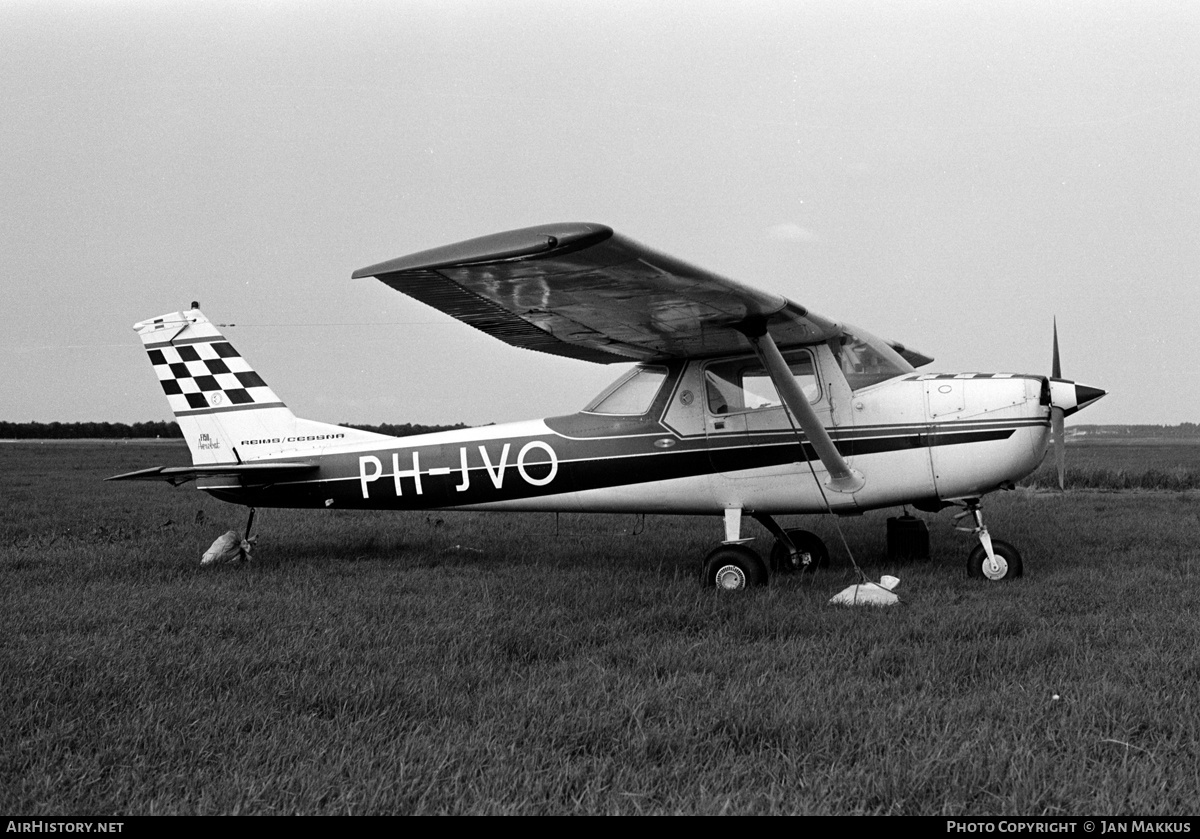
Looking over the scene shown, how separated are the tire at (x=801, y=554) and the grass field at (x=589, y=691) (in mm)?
431

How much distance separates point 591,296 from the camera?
6.36 m

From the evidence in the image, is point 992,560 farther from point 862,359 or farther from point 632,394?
point 632,394

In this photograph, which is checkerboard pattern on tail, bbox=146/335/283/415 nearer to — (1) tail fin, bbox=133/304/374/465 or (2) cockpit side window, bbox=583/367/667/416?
(1) tail fin, bbox=133/304/374/465

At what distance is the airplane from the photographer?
665 cm

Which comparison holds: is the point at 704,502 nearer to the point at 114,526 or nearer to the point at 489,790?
the point at 489,790

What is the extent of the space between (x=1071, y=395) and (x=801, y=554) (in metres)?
2.77

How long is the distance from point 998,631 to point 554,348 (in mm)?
5133

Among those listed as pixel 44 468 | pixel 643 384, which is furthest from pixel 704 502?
pixel 44 468

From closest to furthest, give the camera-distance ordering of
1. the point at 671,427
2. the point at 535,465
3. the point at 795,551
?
the point at 671,427 < the point at 795,551 < the point at 535,465

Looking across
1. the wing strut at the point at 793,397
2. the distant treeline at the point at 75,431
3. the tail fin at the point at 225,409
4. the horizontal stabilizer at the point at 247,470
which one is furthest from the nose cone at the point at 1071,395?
the distant treeline at the point at 75,431

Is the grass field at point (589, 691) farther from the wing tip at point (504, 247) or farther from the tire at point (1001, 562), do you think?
the wing tip at point (504, 247)

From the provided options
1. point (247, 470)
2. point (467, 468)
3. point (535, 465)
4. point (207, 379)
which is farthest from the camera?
point (207, 379)

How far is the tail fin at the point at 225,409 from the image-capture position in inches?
356

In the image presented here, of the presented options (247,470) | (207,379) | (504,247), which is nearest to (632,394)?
(504,247)
